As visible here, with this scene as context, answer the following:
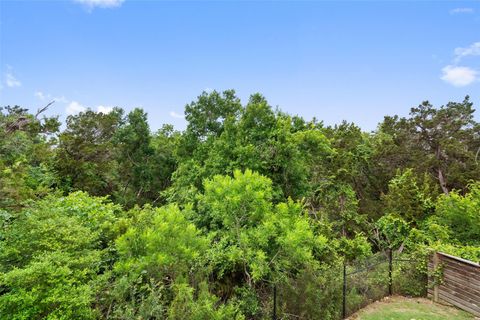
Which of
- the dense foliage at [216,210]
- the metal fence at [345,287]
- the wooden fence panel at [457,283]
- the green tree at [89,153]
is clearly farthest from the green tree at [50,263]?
the green tree at [89,153]

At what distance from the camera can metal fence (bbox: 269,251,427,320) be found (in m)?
6.66

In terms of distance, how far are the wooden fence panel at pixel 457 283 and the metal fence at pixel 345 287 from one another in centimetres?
40

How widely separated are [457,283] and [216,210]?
261 inches

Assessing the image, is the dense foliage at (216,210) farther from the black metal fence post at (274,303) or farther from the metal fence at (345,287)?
the black metal fence post at (274,303)

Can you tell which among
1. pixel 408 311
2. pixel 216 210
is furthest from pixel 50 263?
pixel 408 311

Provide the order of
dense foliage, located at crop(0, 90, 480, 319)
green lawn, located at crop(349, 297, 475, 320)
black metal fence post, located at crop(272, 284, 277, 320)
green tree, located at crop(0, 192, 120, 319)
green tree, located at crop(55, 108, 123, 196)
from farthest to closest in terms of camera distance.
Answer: green tree, located at crop(55, 108, 123, 196) → green lawn, located at crop(349, 297, 475, 320) → black metal fence post, located at crop(272, 284, 277, 320) → dense foliage, located at crop(0, 90, 480, 319) → green tree, located at crop(0, 192, 120, 319)

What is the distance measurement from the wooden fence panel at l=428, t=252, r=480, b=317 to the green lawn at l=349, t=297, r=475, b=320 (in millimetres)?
219

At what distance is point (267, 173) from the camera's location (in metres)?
11.1

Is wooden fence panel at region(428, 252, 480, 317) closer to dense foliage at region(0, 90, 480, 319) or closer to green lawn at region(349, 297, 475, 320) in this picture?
green lawn at region(349, 297, 475, 320)

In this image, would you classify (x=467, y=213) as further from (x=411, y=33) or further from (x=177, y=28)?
(x=177, y=28)

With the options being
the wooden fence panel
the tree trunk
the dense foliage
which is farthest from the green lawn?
the tree trunk

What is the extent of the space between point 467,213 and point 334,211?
25.9 feet

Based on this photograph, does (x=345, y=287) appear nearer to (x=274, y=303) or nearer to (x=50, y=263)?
(x=274, y=303)

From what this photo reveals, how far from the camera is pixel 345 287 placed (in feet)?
23.6
